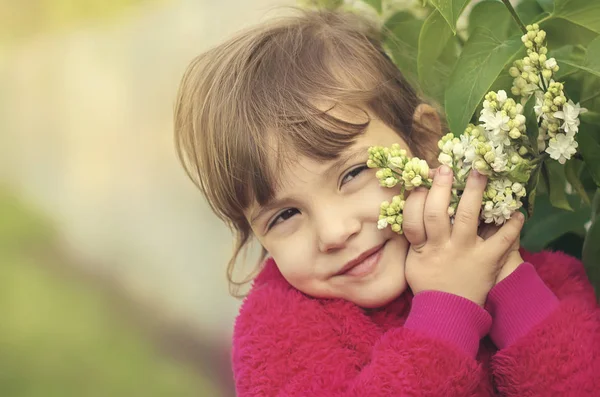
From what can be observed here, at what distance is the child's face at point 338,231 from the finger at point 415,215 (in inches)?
1.9

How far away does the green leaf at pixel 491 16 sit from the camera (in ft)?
2.57

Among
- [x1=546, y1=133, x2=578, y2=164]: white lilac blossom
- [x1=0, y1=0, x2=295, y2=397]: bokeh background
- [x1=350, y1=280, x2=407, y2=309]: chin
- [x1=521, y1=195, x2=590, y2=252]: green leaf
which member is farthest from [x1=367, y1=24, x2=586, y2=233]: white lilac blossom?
[x1=0, y1=0, x2=295, y2=397]: bokeh background

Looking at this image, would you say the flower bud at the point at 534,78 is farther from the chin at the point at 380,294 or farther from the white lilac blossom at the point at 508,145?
the chin at the point at 380,294

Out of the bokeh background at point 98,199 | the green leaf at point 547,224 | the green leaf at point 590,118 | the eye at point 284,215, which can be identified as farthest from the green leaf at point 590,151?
the bokeh background at point 98,199

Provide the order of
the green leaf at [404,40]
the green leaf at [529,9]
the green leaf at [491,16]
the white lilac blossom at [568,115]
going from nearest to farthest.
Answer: the white lilac blossom at [568,115]
the green leaf at [491,16]
the green leaf at [529,9]
the green leaf at [404,40]

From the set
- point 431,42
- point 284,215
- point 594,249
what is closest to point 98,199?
point 284,215

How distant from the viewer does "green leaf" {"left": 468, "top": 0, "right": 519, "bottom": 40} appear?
30.8 inches

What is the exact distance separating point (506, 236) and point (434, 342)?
0.46 ft

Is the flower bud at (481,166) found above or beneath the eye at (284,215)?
above

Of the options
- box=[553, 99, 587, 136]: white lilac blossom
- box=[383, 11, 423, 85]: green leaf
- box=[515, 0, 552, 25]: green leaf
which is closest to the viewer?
box=[553, 99, 587, 136]: white lilac blossom

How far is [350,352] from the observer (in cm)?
86

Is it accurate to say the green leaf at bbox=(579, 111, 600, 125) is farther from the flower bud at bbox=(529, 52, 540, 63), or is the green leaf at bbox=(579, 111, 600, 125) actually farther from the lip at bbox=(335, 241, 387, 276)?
the lip at bbox=(335, 241, 387, 276)

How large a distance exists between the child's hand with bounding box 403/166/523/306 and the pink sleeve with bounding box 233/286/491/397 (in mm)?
22

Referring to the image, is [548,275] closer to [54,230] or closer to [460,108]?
[460,108]
